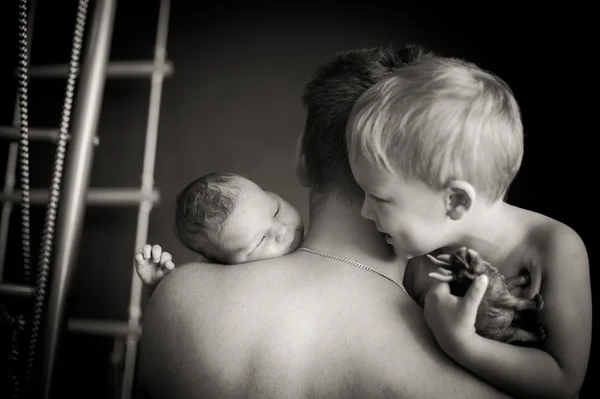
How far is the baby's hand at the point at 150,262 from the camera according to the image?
40.8 inches

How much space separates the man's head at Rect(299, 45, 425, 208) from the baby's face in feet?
0.46

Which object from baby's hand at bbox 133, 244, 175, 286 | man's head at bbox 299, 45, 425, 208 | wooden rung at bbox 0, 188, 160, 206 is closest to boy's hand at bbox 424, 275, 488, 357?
man's head at bbox 299, 45, 425, 208

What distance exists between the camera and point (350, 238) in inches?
33.2

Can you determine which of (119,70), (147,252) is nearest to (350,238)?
(147,252)

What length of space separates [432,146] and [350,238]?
23 cm

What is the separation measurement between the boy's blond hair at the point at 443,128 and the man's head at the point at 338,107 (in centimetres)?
9

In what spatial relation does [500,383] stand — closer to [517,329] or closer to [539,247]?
[517,329]

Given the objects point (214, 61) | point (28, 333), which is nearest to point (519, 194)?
point (214, 61)

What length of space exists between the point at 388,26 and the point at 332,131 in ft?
2.91

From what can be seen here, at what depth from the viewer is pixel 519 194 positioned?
1.38 m

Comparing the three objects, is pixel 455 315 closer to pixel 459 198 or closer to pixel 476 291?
pixel 476 291

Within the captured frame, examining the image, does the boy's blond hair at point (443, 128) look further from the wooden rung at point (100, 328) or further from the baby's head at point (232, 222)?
the wooden rung at point (100, 328)

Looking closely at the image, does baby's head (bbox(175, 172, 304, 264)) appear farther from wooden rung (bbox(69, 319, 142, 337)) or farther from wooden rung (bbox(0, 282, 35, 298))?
wooden rung (bbox(69, 319, 142, 337))

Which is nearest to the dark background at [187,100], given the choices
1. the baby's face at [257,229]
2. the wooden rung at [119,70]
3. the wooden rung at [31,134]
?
the wooden rung at [119,70]
